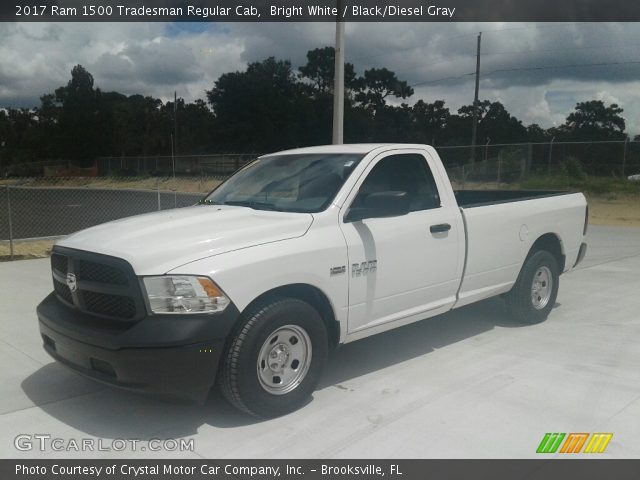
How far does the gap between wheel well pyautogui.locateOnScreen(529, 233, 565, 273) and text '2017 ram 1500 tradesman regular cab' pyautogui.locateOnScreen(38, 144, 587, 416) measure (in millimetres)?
854

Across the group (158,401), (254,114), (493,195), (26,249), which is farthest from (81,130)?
(158,401)

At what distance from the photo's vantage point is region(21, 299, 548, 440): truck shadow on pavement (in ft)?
13.2

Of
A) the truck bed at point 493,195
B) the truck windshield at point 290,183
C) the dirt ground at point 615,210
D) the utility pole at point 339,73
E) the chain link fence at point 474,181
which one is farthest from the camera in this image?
the chain link fence at point 474,181

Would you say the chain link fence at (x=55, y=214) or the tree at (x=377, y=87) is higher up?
the tree at (x=377, y=87)

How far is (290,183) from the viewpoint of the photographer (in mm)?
5113

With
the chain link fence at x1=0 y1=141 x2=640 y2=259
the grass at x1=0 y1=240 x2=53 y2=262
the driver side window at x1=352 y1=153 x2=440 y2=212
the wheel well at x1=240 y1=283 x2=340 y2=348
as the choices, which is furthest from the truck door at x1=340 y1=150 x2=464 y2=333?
the chain link fence at x1=0 y1=141 x2=640 y2=259

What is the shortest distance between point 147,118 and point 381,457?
219ft

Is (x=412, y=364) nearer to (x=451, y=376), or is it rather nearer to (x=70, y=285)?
(x=451, y=376)

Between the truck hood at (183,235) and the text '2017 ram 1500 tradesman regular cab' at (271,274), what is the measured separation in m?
0.01

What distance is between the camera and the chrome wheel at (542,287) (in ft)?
21.4

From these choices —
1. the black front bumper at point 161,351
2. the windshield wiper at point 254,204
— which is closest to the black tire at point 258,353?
the black front bumper at point 161,351

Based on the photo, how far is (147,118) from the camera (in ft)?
216

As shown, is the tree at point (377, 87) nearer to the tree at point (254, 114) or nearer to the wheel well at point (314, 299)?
the tree at point (254, 114)

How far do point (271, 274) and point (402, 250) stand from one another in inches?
52.1
